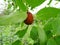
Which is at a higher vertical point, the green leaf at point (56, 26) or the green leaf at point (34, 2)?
the green leaf at point (34, 2)

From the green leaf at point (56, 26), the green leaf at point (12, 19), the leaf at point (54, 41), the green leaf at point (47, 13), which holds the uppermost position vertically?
the green leaf at point (12, 19)

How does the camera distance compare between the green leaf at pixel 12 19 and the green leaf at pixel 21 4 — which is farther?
the green leaf at pixel 21 4

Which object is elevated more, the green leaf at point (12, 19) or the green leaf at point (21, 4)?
the green leaf at point (12, 19)

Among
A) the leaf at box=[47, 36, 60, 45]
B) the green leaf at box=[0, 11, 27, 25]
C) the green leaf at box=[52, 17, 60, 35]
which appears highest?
the green leaf at box=[0, 11, 27, 25]

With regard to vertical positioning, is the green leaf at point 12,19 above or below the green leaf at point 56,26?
above

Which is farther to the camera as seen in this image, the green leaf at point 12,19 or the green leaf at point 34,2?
the green leaf at point 34,2

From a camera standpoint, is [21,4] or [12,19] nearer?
[12,19]

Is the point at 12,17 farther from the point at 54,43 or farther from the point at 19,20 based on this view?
the point at 54,43

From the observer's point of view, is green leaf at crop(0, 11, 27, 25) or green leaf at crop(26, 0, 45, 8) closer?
green leaf at crop(0, 11, 27, 25)
